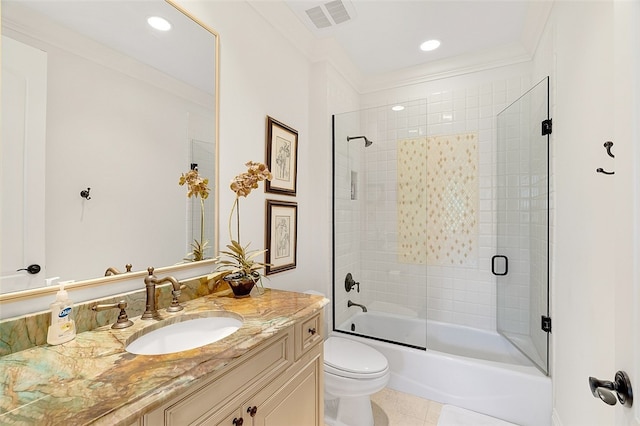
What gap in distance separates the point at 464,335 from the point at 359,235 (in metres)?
1.31

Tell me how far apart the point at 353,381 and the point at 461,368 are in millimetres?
857

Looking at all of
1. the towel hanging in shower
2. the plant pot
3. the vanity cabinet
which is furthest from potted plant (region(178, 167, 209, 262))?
the towel hanging in shower

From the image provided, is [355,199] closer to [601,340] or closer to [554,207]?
[554,207]

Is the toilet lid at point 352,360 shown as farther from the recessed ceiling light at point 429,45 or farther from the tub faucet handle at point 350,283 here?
the recessed ceiling light at point 429,45

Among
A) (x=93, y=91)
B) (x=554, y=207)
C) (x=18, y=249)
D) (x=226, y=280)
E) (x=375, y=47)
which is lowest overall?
(x=226, y=280)

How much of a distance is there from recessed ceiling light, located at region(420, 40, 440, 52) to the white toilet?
2.48 meters

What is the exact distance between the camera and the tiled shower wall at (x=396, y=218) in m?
2.61

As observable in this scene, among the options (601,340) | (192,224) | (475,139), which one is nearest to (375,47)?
(475,139)

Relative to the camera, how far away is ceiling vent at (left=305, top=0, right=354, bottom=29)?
6.40 ft

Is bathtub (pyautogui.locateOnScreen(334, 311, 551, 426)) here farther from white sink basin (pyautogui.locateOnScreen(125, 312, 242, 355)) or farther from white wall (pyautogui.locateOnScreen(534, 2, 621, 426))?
white sink basin (pyautogui.locateOnScreen(125, 312, 242, 355))

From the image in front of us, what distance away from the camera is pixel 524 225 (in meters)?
2.37

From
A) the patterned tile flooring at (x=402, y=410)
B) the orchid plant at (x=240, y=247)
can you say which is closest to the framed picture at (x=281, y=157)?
the orchid plant at (x=240, y=247)

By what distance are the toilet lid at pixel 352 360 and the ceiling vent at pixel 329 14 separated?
7.67 feet

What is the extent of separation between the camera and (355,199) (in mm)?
2756
